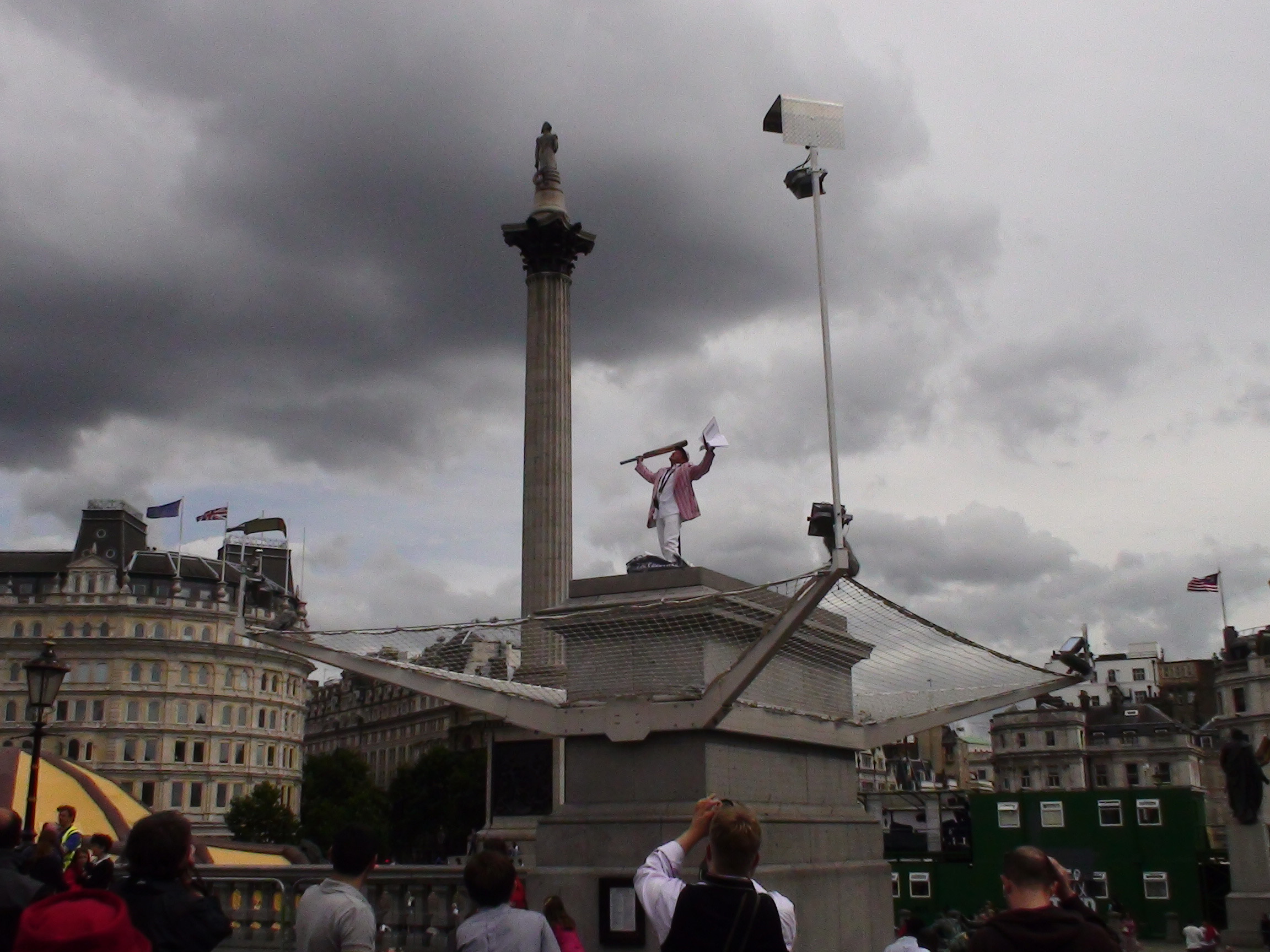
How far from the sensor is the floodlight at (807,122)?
703 inches

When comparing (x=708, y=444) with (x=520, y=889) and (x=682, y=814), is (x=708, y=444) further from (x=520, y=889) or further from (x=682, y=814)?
(x=520, y=889)

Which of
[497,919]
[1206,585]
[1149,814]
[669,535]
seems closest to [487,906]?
[497,919]

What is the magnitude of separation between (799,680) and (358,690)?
369 ft

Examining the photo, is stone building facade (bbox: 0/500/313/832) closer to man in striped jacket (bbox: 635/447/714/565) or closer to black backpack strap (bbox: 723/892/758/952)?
man in striped jacket (bbox: 635/447/714/565)

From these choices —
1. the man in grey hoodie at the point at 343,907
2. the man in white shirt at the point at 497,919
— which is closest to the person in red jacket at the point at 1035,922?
the man in white shirt at the point at 497,919

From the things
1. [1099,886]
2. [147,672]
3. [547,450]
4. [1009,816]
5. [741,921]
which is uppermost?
[547,450]

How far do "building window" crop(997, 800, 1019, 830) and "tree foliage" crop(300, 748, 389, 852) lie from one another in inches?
1927

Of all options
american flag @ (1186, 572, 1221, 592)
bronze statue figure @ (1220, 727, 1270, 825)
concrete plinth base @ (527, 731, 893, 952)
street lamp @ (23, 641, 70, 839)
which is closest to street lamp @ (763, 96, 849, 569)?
concrete plinth base @ (527, 731, 893, 952)

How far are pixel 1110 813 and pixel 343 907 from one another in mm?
39176

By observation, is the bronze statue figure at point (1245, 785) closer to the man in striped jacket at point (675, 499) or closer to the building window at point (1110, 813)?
the building window at point (1110, 813)

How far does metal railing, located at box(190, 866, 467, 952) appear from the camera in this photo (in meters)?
15.5

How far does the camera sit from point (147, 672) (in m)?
81.8

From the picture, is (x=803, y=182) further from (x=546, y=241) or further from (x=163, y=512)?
(x=163, y=512)

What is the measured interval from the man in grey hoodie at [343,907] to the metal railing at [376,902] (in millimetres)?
9193
